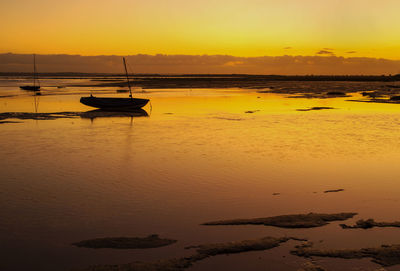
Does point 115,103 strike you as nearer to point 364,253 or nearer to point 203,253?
point 203,253

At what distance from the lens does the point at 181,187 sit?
1159 centimetres

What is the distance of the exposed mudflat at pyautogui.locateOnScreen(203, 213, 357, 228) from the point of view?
28.2ft

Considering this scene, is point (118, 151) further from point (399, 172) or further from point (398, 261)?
point (398, 261)

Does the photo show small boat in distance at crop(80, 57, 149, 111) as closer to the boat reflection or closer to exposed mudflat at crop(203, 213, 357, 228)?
the boat reflection

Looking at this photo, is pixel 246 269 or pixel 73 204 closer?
pixel 246 269

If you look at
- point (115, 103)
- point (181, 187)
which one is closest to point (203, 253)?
point (181, 187)

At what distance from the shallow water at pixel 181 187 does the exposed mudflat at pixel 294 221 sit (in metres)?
0.24

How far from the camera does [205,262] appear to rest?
6910mm

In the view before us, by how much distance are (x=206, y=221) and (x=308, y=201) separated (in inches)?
114

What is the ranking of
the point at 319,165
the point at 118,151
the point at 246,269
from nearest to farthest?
the point at 246,269 → the point at 319,165 → the point at 118,151

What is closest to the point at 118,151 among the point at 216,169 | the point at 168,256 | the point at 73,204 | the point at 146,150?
the point at 146,150

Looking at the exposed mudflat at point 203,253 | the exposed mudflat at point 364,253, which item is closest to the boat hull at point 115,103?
the exposed mudflat at point 203,253

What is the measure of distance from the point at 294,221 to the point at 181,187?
379 centimetres

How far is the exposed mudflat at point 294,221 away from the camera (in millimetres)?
8594
